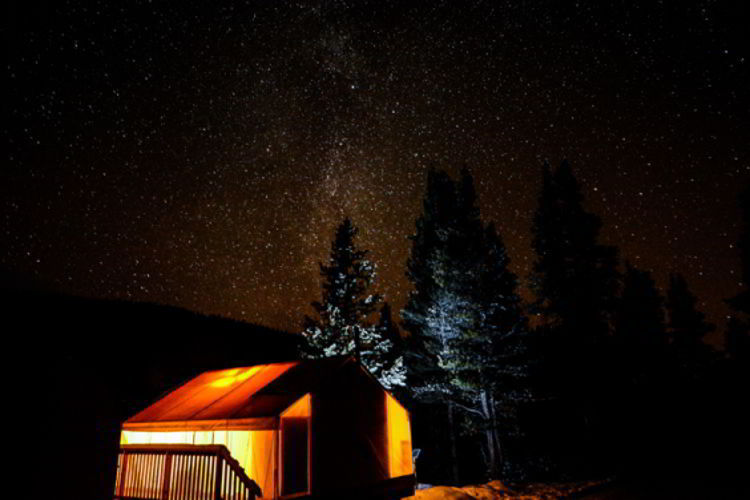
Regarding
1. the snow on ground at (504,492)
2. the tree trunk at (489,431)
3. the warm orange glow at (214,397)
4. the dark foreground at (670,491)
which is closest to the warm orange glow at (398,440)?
the snow on ground at (504,492)

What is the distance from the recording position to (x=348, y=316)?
1980cm

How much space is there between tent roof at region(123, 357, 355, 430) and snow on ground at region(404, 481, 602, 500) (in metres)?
4.05

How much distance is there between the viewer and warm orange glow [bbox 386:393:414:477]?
11898mm

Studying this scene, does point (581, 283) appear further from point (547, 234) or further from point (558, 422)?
point (558, 422)

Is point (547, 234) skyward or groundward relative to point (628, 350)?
skyward

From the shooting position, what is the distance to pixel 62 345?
803 cm

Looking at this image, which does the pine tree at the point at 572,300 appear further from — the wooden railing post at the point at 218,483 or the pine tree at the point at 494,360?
the wooden railing post at the point at 218,483

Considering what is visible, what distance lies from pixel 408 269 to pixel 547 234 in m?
6.61

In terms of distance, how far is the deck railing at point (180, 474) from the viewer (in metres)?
8.20

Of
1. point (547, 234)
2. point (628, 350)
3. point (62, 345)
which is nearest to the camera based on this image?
point (62, 345)

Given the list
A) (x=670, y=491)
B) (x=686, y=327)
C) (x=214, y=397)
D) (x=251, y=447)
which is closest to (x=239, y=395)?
(x=214, y=397)

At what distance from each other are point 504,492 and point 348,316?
9779 mm

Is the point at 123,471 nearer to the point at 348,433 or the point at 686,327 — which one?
the point at 348,433

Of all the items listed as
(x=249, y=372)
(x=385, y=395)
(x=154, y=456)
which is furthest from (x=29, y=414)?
(x=385, y=395)
